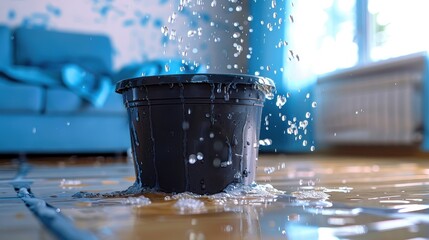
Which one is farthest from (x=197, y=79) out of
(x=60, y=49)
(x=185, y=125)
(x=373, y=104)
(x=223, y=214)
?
(x=60, y=49)

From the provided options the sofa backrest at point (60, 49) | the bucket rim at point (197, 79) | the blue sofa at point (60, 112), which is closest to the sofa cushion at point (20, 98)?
the blue sofa at point (60, 112)

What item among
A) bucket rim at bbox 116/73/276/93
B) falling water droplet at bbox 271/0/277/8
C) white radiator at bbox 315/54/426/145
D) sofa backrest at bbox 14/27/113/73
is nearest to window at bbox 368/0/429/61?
white radiator at bbox 315/54/426/145

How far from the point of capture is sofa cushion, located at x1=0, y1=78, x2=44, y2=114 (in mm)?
2586

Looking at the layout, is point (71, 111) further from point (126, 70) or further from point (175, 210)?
point (175, 210)

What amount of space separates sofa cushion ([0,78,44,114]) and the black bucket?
1.80 metres

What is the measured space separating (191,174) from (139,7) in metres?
3.04

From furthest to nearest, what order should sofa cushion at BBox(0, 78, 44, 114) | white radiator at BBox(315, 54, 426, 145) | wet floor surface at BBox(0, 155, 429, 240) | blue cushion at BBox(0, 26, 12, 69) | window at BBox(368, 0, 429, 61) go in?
blue cushion at BBox(0, 26, 12, 69), window at BBox(368, 0, 429, 61), white radiator at BBox(315, 54, 426, 145), sofa cushion at BBox(0, 78, 44, 114), wet floor surface at BBox(0, 155, 429, 240)

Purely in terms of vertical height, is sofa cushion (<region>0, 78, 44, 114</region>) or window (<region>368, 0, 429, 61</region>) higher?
window (<region>368, 0, 429, 61</region>)

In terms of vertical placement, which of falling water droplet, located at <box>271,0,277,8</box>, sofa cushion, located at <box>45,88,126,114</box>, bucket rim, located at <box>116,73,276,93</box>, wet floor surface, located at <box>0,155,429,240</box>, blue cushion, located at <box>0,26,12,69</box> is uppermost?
falling water droplet, located at <box>271,0,277,8</box>

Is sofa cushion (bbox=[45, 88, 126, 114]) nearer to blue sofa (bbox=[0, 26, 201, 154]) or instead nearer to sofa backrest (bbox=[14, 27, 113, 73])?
blue sofa (bbox=[0, 26, 201, 154])

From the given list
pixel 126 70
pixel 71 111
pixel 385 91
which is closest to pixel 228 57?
pixel 126 70

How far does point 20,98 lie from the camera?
8.53 feet

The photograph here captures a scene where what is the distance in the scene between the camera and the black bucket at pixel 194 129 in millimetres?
958

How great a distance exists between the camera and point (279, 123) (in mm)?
3572
